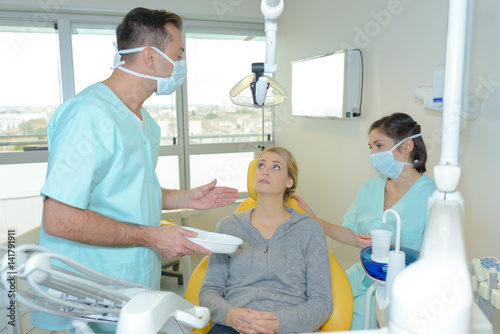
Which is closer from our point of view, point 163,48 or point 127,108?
point 127,108

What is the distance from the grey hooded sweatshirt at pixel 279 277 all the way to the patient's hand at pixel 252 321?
31 mm

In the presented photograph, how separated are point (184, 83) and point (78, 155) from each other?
288 cm

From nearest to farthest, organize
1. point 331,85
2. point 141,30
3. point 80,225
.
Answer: point 80,225
point 141,30
point 331,85

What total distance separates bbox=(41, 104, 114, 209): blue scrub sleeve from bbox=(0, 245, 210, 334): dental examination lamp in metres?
0.49

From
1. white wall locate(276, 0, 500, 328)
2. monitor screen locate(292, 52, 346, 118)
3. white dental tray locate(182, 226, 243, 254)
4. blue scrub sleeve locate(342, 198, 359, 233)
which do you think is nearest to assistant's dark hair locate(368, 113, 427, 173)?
white wall locate(276, 0, 500, 328)

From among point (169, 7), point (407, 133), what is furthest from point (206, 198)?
point (169, 7)

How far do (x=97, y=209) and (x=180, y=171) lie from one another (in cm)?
273

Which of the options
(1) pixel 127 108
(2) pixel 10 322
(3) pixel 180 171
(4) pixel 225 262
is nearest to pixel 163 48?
(1) pixel 127 108

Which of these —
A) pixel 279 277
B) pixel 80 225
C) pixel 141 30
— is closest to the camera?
pixel 80 225

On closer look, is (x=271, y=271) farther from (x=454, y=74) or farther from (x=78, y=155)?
(x=454, y=74)

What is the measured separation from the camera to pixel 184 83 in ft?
12.6

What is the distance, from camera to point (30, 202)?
2182 millimetres

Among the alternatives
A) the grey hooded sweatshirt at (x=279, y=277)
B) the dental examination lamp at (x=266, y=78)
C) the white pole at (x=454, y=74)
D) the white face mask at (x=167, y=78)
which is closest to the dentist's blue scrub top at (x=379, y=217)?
the grey hooded sweatshirt at (x=279, y=277)

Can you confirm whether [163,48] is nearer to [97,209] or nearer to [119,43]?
[119,43]
